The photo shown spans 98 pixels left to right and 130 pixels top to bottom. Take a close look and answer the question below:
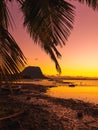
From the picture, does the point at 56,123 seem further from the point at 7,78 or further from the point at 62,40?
the point at 7,78

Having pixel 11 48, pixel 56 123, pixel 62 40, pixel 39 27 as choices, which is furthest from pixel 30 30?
pixel 56 123

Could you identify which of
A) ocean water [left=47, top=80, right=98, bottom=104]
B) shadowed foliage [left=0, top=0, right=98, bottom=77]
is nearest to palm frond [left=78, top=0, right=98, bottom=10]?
shadowed foliage [left=0, top=0, right=98, bottom=77]

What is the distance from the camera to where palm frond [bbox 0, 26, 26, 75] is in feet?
14.2

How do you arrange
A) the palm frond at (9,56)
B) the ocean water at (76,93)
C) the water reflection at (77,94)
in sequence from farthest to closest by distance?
1. the ocean water at (76,93)
2. the water reflection at (77,94)
3. the palm frond at (9,56)

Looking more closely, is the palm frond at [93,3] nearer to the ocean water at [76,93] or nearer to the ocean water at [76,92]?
the ocean water at [76,92]

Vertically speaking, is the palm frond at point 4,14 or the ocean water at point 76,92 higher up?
the palm frond at point 4,14

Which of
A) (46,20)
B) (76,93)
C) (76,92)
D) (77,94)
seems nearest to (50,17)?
(46,20)

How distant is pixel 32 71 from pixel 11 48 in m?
195

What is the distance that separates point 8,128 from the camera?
8.43m

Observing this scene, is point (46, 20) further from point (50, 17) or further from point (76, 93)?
point (76, 93)

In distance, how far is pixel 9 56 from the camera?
4.36m

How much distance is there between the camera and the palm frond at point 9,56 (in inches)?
170

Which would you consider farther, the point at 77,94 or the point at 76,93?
the point at 76,93

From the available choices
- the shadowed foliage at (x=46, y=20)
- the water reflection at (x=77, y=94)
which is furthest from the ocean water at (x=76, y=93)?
the shadowed foliage at (x=46, y=20)
